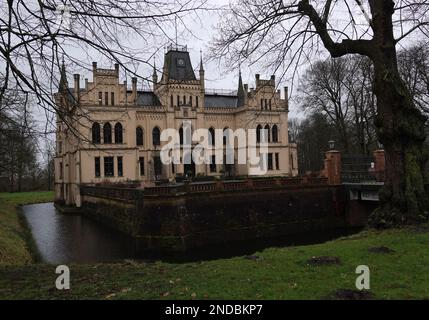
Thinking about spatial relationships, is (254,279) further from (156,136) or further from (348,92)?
(156,136)

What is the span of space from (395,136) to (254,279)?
26.0 ft

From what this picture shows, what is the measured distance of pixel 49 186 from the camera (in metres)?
75.1

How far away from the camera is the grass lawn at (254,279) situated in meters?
5.75

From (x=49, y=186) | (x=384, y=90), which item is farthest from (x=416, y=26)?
(x=49, y=186)

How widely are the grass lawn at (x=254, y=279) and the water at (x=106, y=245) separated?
990cm

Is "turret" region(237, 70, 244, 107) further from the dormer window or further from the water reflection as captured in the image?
the water reflection

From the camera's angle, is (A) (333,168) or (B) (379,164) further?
(A) (333,168)

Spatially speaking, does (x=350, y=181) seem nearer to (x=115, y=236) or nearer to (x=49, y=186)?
(x=115, y=236)

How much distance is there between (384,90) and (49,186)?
73.0 meters

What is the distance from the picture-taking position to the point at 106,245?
70.7ft

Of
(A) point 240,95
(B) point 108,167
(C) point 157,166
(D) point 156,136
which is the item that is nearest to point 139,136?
(D) point 156,136

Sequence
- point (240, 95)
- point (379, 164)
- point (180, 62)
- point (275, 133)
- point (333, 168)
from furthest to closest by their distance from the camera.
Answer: point (240, 95), point (275, 133), point (180, 62), point (333, 168), point (379, 164)

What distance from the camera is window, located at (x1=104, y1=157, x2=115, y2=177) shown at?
40.4 meters

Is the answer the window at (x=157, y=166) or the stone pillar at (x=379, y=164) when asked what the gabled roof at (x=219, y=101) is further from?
the stone pillar at (x=379, y=164)
